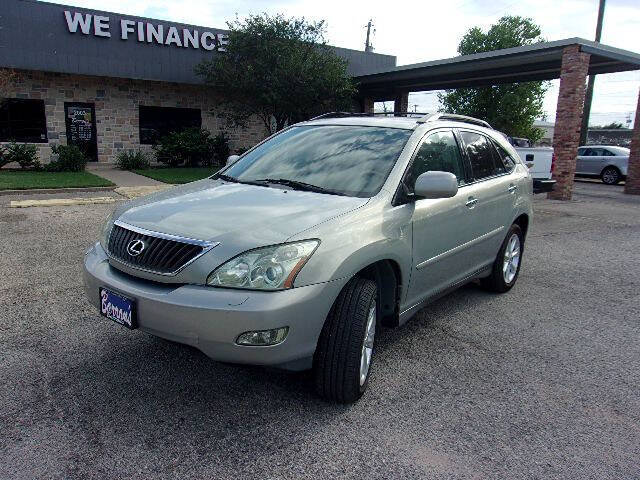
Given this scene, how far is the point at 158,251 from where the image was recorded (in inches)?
110

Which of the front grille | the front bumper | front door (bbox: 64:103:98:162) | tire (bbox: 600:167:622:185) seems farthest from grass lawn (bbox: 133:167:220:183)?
tire (bbox: 600:167:622:185)

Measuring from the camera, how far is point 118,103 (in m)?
17.9

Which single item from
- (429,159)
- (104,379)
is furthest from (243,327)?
(429,159)

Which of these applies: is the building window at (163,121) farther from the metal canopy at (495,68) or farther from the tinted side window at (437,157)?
the tinted side window at (437,157)

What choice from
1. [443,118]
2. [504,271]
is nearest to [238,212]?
[443,118]

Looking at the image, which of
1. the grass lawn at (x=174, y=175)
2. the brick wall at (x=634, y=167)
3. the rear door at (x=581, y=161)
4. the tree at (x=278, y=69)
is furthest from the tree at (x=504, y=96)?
the grass lawn at (x=174, y=175)

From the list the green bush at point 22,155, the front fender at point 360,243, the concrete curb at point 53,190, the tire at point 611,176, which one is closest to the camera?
the front fender at point 360,243

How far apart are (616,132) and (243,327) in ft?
218

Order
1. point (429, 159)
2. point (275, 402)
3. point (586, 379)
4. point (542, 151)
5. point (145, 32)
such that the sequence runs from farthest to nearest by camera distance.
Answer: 1. point (145, 32)
2. point (542, 151)
3. point (429, 159)
4. point (586, 379)
5. point (275, 402)

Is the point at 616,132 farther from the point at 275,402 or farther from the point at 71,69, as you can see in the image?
the point at 275,402

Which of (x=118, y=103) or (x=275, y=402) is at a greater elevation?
(x=118, y=103)

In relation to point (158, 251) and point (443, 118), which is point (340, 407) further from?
point (443, 118)

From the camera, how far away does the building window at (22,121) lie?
52.9 ft

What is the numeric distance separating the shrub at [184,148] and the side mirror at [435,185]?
15.9 metres
